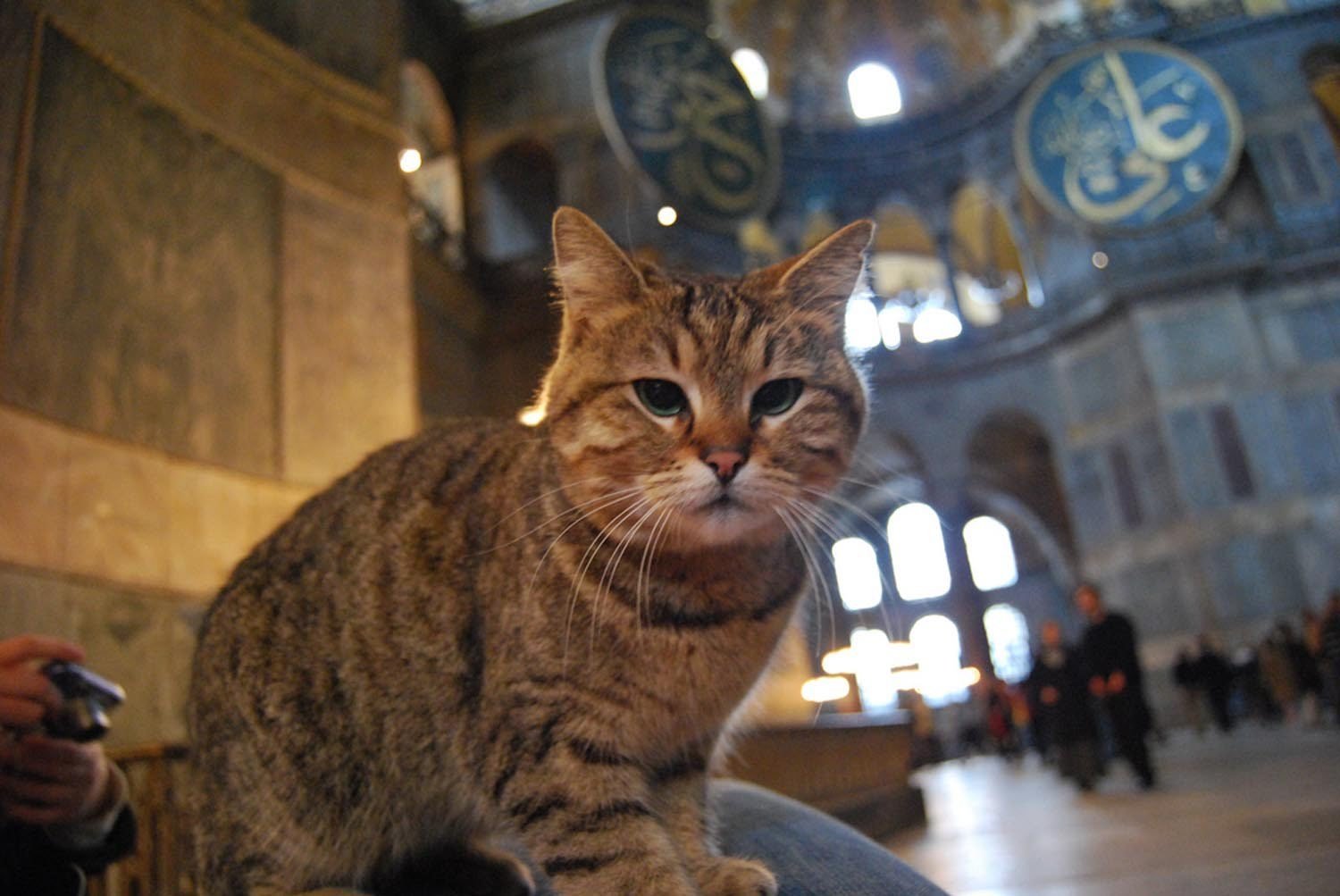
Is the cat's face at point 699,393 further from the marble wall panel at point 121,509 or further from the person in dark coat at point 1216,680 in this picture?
the person in dark coat at point 1216,680

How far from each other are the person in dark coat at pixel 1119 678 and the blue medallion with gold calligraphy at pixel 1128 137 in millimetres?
10022

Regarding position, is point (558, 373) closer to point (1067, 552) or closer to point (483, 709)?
point (483, 709)

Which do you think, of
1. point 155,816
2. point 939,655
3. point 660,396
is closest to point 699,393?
point 660,396

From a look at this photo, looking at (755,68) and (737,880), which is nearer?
(737,880)

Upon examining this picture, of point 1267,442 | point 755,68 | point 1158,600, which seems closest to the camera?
point 1267,442

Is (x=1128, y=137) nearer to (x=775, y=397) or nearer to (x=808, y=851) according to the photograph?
(x=775, y=397)

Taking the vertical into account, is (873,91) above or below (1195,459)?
above

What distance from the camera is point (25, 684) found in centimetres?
167

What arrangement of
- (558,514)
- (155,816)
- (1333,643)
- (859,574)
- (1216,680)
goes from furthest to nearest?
(859,574), (1216,680), (1333,643), (155,816), (558,514)

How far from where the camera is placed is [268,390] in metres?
5.05

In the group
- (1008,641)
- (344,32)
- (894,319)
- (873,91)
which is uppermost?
(873,91)

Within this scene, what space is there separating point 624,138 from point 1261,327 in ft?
55.5

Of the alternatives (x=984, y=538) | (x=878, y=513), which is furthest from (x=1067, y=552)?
(x=878, y=513)

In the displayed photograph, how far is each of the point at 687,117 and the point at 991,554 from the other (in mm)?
23500
